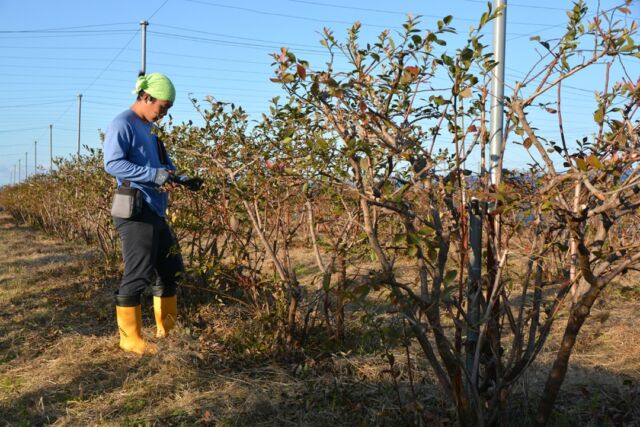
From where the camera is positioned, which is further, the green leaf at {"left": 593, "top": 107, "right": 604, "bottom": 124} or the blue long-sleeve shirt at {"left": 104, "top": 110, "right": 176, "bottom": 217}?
the blue long-sleeve shirt at {"left": 104, "top": 110, "right": 176, "bottom": 217}

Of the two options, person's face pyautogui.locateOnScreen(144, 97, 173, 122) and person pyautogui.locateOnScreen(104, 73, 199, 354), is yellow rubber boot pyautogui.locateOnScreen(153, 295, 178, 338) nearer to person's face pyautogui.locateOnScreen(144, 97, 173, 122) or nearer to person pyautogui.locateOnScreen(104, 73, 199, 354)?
person pyautogui.locateOnScreen(104, 73, 199, 354)

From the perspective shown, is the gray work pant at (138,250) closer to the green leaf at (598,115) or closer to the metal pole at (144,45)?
the green leaf at (598,115)

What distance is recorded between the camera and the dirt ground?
2633mm

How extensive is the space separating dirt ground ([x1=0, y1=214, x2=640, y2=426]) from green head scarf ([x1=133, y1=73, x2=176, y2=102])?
4.71 feet

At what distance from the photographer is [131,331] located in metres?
3.70

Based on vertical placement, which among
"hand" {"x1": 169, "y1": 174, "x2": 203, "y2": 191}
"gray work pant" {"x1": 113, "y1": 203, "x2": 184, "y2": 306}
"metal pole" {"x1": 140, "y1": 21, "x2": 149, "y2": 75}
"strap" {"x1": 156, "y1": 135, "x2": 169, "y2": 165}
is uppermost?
"metal pole" {"x1": 140, "y1": 21, "x2": 149, "y2": 75}

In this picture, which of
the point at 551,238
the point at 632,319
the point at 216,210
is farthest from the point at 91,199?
the point at 551,238

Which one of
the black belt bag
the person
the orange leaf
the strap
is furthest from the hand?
the orange leaf

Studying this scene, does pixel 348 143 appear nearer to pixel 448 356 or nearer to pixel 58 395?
pixel 448 356

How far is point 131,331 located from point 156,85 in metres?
1.45

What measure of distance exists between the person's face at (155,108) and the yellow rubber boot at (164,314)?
1129mm

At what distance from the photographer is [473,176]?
2137 millimetres

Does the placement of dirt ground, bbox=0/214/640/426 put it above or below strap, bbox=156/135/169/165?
below

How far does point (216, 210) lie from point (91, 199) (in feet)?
13.6
